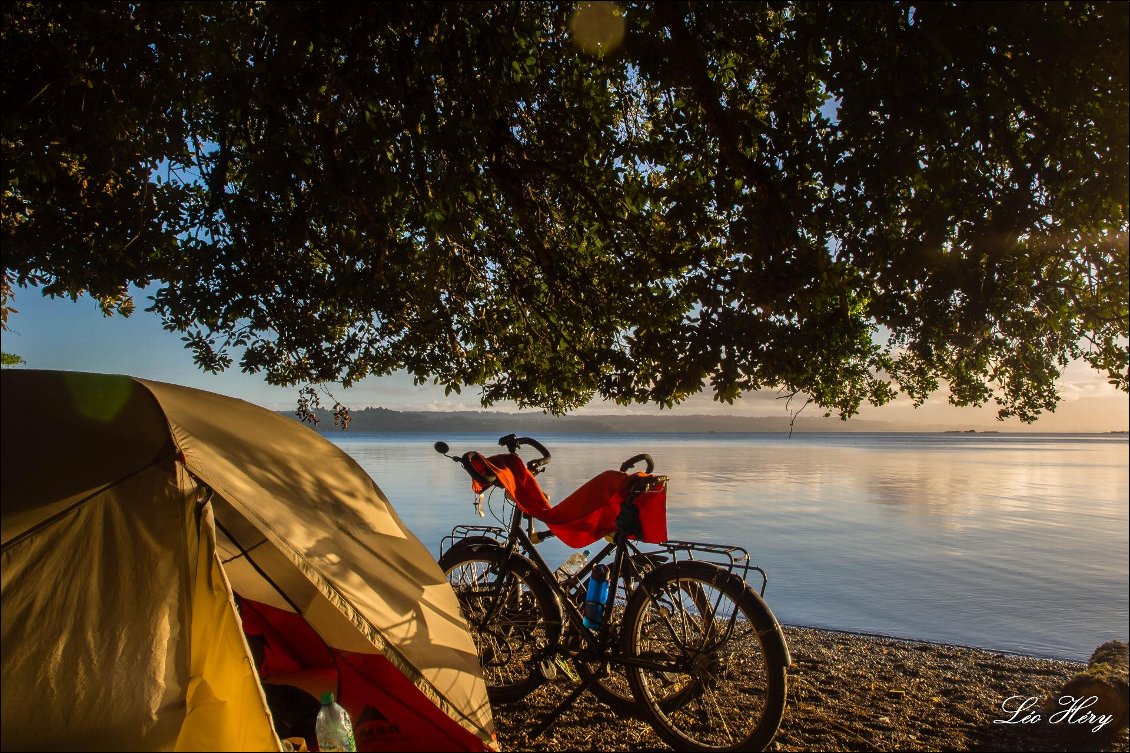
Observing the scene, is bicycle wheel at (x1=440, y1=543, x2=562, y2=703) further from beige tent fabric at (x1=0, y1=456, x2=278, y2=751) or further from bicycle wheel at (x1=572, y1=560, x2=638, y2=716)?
beige tent fabric at (x1=0, y1=456, x2=278, y2=751)

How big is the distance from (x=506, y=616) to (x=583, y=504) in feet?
3.14

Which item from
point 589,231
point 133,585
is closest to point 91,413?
point 133,585

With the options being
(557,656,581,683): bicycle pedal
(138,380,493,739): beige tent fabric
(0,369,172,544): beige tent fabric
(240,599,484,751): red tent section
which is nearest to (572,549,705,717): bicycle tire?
(557,656,581,683): bicycle pedal

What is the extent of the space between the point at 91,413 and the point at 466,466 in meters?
2.12

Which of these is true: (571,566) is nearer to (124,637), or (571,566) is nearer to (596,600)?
(596,600)

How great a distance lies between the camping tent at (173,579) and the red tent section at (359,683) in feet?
0.04

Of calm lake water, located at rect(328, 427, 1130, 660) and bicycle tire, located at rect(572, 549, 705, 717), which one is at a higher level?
bicycle tire, located at rect(572, 549, 705, 717)

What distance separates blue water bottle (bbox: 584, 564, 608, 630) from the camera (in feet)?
14.6

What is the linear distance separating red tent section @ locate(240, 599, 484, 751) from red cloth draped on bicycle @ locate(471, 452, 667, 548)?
121 cm

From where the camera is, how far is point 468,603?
4.81 metres

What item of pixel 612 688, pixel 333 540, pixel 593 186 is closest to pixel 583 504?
pixel 612 688

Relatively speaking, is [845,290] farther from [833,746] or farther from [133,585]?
[133,585]

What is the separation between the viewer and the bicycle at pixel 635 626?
3994 millimetres

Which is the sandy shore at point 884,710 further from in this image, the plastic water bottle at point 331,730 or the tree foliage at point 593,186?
the tree foliage at point 593,186
